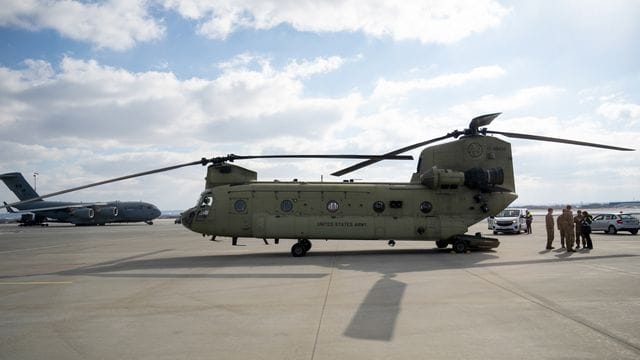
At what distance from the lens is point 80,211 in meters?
55.5

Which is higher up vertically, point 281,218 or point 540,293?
point 281,218

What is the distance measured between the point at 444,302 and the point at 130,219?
55.0 meters

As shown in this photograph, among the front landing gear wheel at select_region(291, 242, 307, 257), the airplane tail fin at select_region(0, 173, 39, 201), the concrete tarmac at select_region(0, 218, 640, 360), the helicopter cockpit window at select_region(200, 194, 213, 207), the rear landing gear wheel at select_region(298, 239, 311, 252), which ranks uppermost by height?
the airplane tail fin at select_region(0, 173, 39, 201)

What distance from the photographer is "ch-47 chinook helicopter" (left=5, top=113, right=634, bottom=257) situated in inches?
660

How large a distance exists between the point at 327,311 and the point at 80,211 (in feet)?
186

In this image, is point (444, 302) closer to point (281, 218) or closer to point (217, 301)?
point (217, 301)

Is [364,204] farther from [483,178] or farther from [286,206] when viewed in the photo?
[483,178]

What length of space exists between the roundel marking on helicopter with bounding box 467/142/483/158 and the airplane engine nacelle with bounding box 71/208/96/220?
168 feet

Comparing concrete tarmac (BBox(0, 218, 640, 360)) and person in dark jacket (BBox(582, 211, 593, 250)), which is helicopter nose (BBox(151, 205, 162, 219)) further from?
person in dark jacket (BBox(582, 211, 593, 250))

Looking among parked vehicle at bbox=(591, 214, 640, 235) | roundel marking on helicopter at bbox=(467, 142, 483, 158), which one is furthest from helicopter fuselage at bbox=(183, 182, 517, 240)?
parked vehicle at bbox=(591, 214, 640, 235)

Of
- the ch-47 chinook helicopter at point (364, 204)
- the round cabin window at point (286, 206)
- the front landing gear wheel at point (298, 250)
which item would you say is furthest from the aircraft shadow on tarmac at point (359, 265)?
the round cabin window at point (286, 206)

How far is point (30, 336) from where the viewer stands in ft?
20.4

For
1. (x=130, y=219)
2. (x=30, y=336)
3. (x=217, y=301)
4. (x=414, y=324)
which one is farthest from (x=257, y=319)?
(x=130, y=219)

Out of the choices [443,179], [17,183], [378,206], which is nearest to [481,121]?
[443,179]
